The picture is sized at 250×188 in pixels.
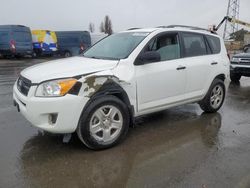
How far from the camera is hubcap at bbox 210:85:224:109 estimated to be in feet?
20.7

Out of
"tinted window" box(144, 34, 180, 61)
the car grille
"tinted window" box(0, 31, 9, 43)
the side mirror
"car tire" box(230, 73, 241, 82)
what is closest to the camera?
the car grille

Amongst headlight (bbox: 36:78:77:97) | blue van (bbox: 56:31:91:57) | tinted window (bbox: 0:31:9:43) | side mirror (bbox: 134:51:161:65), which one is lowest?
blue van (bbox: 56:31:91:57)

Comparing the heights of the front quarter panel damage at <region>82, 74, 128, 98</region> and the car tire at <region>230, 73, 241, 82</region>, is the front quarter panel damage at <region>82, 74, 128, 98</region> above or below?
above

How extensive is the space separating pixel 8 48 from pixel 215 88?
18831 mm

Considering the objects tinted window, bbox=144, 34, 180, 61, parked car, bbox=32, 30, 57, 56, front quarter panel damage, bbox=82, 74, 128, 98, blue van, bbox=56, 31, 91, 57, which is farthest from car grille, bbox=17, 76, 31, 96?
blue van, bbox=56, 31, 91, 57

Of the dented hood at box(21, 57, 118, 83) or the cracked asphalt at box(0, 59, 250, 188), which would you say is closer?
the cracked asphalt at box(0, 59, 250, 188)

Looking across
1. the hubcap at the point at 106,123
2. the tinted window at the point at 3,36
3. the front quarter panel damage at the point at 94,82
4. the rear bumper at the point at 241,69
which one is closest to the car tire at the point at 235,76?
the rear bumper at the point at 241,69

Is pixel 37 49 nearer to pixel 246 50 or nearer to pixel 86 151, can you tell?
Result: pixel 246 50

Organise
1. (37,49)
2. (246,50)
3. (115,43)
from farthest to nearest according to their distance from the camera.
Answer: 1. (37,49)
2. (246,50)
3. (115,43)

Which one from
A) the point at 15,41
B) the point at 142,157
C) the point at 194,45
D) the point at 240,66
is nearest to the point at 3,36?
the point at 15,41

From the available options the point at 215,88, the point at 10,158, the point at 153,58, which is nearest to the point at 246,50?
the point at 215,88

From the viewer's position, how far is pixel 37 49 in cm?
2495

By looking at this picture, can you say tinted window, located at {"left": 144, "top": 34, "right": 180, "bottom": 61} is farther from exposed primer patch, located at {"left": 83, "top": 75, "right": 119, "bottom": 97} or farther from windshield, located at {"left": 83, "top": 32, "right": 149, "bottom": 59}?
exposed primer patch, located at {"left": 83, "top": 75, "right": 119, "bottom": 97}

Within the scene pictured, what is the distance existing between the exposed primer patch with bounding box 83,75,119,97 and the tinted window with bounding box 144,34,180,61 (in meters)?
1.06
